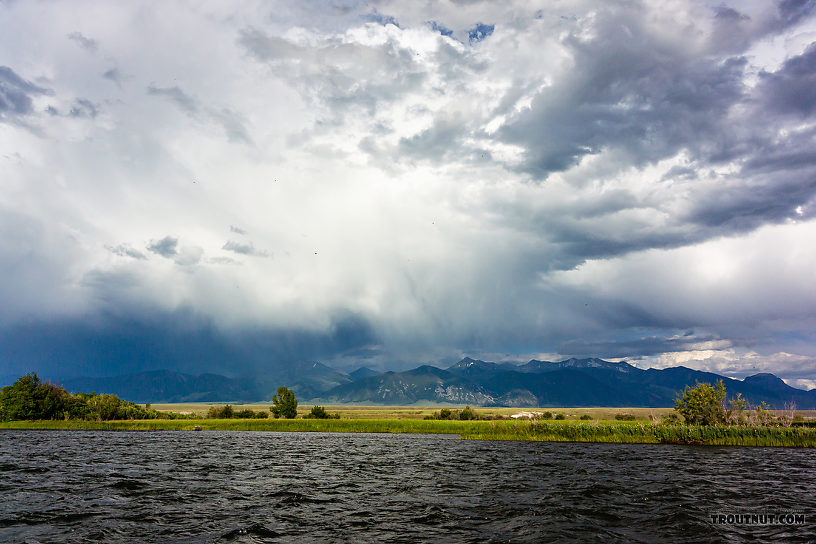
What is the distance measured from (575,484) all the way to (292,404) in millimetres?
130234

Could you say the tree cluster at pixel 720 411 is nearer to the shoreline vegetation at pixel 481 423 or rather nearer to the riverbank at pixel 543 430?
the shoreline vegetation at pixel 481 423

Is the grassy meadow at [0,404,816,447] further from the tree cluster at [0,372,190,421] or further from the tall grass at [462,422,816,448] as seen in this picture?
the tree cluster at [0,372,190,421]

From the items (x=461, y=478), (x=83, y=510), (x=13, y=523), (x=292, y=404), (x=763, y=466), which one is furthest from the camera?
(x=292, y=404)

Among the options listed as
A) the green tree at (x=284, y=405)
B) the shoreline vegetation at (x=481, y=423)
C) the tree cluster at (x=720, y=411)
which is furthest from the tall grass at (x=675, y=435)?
the green tree at (x=284, y=405)

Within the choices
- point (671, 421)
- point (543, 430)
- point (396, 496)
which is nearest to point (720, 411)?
point (671, 421)

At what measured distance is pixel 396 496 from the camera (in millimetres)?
33219

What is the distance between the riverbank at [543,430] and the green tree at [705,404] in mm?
7649

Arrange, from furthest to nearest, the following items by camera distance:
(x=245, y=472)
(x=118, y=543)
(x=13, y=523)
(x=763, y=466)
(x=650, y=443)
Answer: (x=650, y=443), (x=763, y=466), (x=245, y=472), (x=13, y=523), (x=118, y=543)

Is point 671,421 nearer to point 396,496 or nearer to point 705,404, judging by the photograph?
point 705,404

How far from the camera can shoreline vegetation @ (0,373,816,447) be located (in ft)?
242

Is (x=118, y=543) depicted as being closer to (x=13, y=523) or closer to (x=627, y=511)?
(x=13, y=523)

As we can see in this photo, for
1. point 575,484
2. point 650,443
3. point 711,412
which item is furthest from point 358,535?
point 711,412

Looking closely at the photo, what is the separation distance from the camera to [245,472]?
4450 centimetres

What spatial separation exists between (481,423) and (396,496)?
277ft
